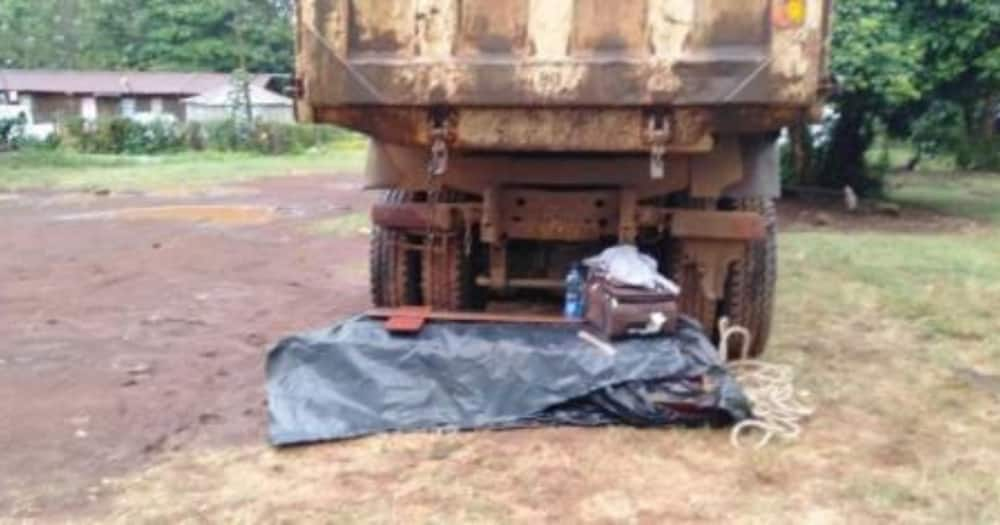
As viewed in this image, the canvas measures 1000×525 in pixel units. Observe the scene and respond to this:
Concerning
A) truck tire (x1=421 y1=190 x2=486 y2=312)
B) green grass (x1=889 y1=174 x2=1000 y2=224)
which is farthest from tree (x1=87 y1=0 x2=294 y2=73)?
truck tire (x1=421 y1=190 x2=486 y2=312)

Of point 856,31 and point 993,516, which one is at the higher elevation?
point 856,31

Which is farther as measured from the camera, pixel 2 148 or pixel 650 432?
pixel 2 148

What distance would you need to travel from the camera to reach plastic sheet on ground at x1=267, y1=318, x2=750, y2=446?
4.77 metres

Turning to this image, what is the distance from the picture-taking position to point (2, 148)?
30109 mm

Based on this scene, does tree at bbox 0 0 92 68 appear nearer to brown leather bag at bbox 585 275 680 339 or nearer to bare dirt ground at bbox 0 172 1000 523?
bare dirt ground at bbox 0 172 1000 523

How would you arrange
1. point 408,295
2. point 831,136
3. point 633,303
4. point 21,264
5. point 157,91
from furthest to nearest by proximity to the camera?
point 157,91
point 831,136
point 21,264
point 408,295
point 633,303

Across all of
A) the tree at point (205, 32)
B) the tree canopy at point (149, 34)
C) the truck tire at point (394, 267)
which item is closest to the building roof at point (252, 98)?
the tree canopy at point (149, 34)

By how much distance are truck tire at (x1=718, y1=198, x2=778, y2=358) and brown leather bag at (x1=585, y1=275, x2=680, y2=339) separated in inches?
29.6

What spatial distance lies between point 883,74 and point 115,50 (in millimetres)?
52062

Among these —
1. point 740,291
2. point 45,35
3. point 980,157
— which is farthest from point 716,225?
point 45,35

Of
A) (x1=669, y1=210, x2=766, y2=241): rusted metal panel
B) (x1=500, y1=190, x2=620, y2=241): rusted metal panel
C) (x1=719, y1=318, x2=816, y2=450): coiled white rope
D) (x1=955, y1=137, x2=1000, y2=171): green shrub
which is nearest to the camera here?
(x1=719, y1=318, x2=816, y2=450): coiled white rope

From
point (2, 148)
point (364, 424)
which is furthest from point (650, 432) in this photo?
point (2, 148)

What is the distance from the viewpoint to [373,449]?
14.9 ft

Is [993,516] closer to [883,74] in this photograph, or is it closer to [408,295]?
[408,295]
